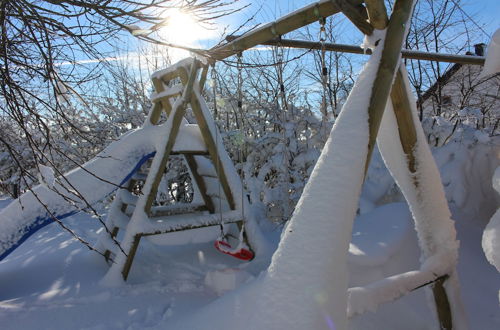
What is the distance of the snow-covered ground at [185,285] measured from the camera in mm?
2047

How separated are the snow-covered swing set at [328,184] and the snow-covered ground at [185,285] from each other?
255 mm

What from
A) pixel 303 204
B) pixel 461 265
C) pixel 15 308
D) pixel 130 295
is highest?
pixel 303 204

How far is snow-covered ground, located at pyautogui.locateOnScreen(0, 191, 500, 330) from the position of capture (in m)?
2.05

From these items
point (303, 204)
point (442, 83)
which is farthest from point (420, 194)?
point (442, 83)

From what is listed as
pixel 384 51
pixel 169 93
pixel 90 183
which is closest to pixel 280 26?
pixel 384 51

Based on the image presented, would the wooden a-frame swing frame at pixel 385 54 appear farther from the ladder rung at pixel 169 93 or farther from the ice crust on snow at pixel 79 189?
the ice crust on snow at pixel 79 189

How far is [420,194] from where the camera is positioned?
70.9 inches

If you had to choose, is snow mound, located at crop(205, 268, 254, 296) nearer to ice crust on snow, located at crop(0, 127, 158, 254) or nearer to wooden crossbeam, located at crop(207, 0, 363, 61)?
ice crust on snow, located at crop(0, 127, 158, 254)

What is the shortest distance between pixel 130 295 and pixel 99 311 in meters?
0.29

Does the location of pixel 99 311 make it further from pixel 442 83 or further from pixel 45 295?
pixel 442 83

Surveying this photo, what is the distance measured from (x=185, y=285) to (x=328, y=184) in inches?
78.5

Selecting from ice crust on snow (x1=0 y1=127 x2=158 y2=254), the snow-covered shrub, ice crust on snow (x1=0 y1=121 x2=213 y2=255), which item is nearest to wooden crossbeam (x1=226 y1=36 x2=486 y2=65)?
ice crust on snow (x1=0 y1=121 x2=213 y2=255)

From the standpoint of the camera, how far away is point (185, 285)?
283cm

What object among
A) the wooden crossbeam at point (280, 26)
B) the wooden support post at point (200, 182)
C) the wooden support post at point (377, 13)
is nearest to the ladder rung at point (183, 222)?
the wooden support post at point (200, 182)
